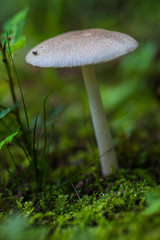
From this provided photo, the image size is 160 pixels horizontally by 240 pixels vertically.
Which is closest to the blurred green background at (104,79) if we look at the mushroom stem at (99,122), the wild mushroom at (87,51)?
the mushroom stem at (99,122)

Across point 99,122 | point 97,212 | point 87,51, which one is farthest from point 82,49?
point 97,212

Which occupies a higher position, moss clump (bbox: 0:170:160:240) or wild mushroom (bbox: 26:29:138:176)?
wild mushroom (bbox: 26:29:138:176)

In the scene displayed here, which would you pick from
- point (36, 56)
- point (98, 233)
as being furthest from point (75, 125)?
point (98, 233)

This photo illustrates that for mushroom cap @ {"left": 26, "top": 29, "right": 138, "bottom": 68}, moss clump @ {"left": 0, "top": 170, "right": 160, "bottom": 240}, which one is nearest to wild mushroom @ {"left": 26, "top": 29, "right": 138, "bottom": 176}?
mushroom cap @ {"left": 26, "top": 29, "right": 138, "bottom": 68}

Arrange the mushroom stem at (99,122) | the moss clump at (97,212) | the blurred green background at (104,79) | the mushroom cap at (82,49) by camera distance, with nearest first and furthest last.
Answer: the moss clump at (97,212) → the mushroom cap at (82,49) → the mushroom stem at (99,122) → the blurred green background at (104,79)

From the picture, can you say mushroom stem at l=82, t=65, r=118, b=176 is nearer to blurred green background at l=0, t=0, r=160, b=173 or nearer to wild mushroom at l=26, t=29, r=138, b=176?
wild mushroom at l=26, t=29, r=138, b=176

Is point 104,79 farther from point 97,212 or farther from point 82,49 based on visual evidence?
→ point 97,212

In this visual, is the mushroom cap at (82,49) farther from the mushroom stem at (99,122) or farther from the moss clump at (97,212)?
the moss clump at (97,212)
